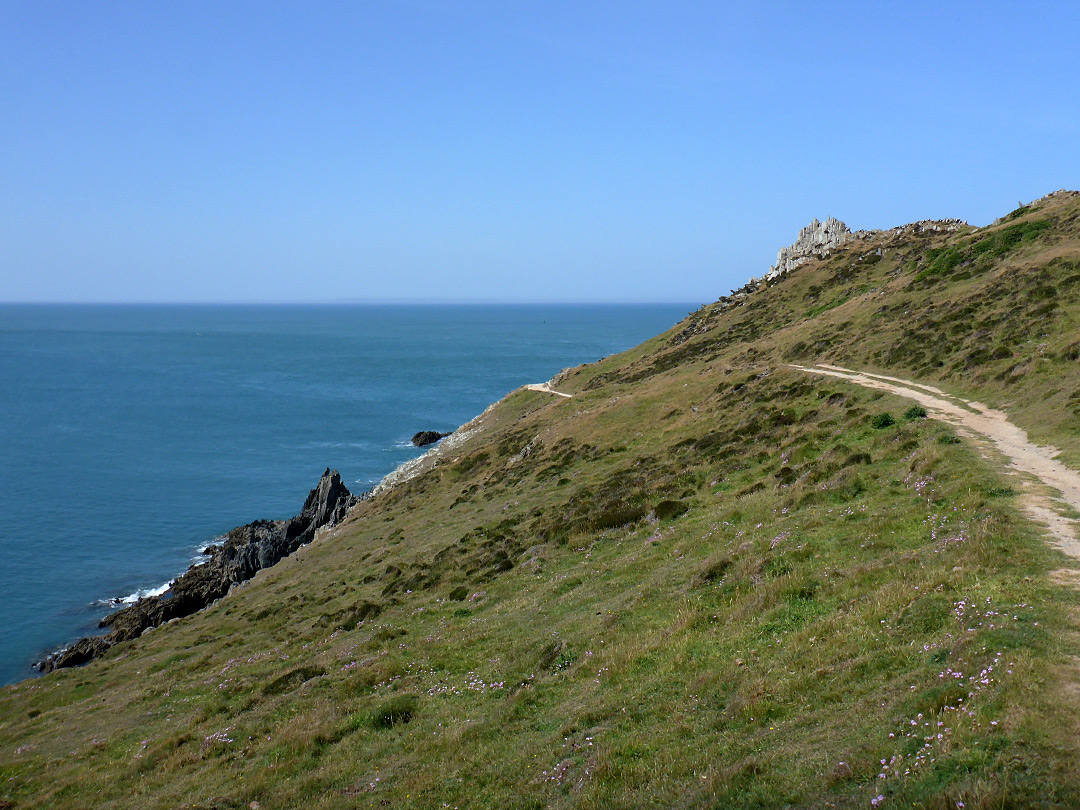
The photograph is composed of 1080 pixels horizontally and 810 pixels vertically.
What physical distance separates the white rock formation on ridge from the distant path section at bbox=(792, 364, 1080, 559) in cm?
6072

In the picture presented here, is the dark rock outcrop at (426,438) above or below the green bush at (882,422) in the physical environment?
below

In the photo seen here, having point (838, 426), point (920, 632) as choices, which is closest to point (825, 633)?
point (920, 632)

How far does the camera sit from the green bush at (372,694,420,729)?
17.2 meters

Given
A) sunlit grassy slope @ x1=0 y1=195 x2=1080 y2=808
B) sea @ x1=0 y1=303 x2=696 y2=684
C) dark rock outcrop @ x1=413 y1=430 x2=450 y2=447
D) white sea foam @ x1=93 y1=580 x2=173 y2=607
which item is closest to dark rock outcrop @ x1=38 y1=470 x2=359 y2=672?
white sea foam @ x1=93 y1=580 x2=173 y2=607

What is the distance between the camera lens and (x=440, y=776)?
13.6 metres

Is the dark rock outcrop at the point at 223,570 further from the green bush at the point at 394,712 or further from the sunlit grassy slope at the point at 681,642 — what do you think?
the green bush at the point at 394,712

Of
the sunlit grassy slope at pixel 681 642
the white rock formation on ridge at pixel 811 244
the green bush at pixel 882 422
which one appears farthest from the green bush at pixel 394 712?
the white rock formation on ridge at pixel 811 244

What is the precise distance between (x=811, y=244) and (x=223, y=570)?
3602 inches

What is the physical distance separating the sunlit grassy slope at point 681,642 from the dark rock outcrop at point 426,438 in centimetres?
5274

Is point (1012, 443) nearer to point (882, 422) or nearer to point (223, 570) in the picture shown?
point (882, 422)

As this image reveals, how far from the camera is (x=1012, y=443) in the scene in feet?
84.4

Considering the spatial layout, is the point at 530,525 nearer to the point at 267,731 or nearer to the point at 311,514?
the point at 267,731

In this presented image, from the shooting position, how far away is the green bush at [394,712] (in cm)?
1722

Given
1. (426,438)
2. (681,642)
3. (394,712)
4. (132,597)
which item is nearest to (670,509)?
(681,642)
